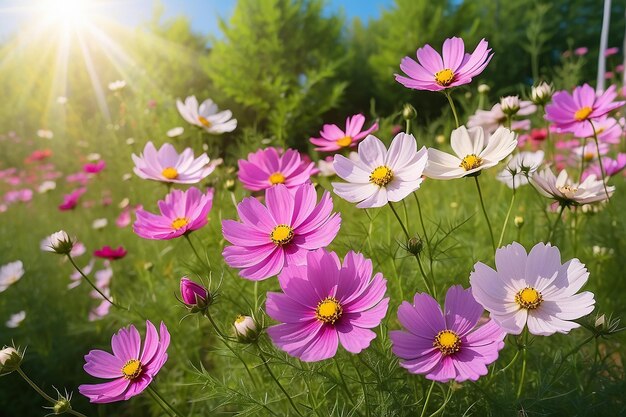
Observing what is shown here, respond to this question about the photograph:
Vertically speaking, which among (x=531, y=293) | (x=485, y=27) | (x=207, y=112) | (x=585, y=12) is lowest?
(x=207, y=112)

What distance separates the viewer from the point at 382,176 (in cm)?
68

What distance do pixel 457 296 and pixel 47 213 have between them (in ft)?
11.0

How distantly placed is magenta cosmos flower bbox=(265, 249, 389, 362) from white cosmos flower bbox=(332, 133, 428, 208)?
0.10m

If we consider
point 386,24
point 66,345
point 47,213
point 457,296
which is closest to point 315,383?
point 457,296

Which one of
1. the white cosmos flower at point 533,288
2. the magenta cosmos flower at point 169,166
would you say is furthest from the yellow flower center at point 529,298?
the magenta cosmos flower at point 169,166

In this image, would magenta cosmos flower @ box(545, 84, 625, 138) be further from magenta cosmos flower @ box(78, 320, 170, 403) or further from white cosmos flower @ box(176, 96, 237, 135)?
magenta cosmos flower @ box(78, 320, 170, 403)

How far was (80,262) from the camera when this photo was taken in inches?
96.1

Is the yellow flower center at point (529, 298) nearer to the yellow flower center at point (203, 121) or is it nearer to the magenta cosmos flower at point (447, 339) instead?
the magenta cosmos flower at point (447, 339)

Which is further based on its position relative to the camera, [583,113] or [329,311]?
[583,113]

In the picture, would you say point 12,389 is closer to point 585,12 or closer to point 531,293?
point 531,293

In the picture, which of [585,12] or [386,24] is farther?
[585,12]

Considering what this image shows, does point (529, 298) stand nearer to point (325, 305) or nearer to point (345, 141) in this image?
point (325, 305)

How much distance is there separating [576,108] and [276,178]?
0.63 metres

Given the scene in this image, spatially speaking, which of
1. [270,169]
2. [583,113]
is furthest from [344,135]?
[583,113]
